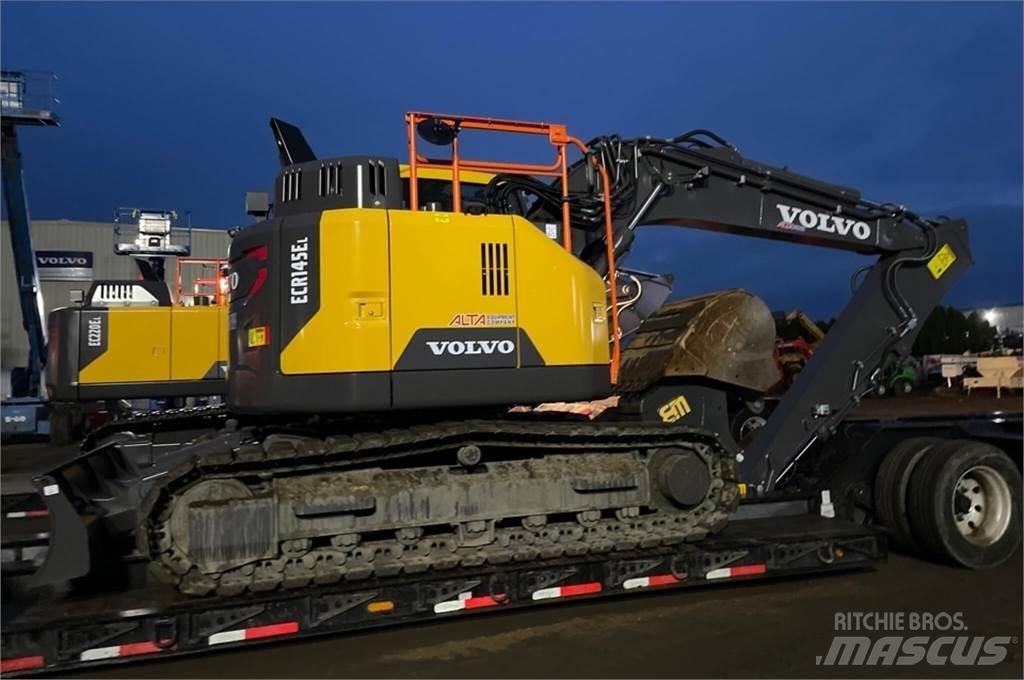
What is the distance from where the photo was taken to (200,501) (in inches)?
180

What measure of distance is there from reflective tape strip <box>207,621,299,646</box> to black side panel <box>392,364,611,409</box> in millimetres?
1513

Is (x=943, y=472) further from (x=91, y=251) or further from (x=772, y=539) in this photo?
(x=91, y=251)

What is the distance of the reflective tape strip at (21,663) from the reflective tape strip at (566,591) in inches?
116

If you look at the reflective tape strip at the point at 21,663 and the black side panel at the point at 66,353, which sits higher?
the black side panel at the point at 66,353

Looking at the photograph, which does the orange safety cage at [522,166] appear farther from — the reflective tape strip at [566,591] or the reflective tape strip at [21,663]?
the reflective tape strip at [21,663]

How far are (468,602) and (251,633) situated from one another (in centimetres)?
135

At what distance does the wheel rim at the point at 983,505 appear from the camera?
6355 mm

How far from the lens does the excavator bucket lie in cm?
670

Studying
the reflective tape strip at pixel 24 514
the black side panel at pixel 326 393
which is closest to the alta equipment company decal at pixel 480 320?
the black side panel at pixel 326 393

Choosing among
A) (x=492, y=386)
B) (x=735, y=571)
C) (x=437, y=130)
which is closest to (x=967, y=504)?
(x=735, y=571)

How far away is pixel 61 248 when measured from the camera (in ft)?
103

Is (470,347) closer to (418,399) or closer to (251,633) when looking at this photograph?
(418,399)

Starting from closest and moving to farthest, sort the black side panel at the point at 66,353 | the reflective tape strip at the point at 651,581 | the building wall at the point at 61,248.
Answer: the reflective tape strip at the point at 651,581
the black side panel at the point at 66,353
the building wall at the point at 61,248

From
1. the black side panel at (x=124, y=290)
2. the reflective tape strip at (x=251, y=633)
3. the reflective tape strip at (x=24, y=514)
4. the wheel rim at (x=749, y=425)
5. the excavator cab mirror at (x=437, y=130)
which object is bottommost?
the reflective tape strip at (x=251, y=633)
